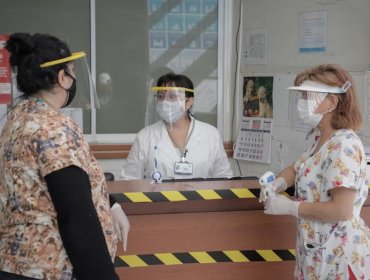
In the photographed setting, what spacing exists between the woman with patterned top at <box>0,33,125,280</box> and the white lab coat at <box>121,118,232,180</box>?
5.32ft

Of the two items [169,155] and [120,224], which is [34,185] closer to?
[120,224]

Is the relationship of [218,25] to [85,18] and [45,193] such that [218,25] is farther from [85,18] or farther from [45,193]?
[45,193]

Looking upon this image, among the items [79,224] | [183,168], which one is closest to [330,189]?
[79,224]

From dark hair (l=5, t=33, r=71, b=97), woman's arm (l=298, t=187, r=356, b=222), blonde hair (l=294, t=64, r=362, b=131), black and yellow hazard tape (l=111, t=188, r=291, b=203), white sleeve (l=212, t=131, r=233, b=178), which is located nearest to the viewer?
dark hair (l=5, t=33, r=71, b=97)

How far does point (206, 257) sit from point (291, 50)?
225 cm

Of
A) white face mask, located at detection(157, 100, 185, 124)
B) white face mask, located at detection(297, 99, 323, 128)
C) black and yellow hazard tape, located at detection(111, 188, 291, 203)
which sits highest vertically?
white face mask, located at detection(297, 99, 323, 128)

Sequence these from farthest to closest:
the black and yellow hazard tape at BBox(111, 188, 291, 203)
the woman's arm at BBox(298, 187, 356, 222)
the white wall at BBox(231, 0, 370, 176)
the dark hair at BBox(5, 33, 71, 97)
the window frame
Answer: the window frame → the white wall at BBox(231, 0, 370, 176) → the black and yellow hazard tape at BBox(111, 188, 291, 203) → the woman's arm at BBox(298, 187, 356, 222) → the dark hair at BBox(5, 33, 71, 97)

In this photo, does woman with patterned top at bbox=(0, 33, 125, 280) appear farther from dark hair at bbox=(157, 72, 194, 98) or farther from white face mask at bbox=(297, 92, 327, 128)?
dark hair at bbox=(157, 72, 194, 98)

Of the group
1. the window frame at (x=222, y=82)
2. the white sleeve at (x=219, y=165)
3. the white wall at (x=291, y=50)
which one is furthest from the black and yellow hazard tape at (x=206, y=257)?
the window frame at (x=222, y=82)

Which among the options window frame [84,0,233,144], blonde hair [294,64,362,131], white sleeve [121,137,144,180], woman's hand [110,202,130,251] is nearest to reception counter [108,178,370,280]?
woman's hand [110,202,130,251]

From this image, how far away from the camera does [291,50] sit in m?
4.25

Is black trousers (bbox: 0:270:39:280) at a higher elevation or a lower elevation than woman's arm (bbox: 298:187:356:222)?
lower

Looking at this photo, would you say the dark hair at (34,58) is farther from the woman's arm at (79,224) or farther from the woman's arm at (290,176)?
the woman's arm at (290,176)

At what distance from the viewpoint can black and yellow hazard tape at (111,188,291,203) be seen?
2344 millimetres
